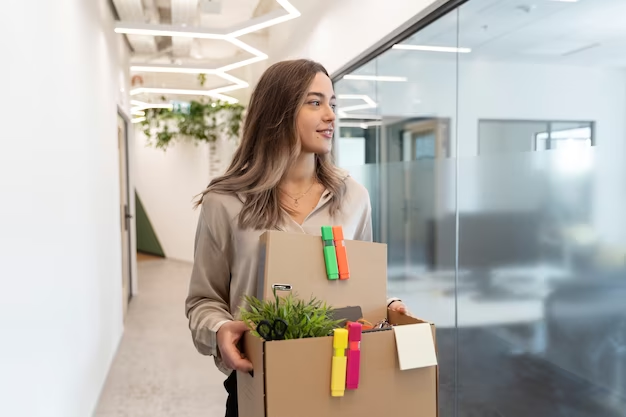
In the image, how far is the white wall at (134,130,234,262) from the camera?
952cm

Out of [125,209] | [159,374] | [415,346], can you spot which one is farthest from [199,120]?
[415,346]

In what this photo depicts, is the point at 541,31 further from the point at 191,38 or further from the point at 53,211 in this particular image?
the point at 191,38

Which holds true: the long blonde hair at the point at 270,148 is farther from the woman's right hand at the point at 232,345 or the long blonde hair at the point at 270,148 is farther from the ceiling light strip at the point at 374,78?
the ceiling light strip at the point at 374,78

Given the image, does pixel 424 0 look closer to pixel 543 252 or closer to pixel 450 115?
pixel 450 115

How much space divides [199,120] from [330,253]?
8.56 metres

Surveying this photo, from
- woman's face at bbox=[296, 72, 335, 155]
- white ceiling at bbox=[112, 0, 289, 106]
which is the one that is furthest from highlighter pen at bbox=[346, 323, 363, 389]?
white ceiling at bbox=[112, 0, 289, 106]

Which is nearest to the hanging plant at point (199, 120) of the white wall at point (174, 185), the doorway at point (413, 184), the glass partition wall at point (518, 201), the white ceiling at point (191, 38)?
the white wall at point (174, 185)

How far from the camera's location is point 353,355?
91 cm

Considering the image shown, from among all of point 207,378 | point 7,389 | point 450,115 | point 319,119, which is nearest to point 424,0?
point 450,115

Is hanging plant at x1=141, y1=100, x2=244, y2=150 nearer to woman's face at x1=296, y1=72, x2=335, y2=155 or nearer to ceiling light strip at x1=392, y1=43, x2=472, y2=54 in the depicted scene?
ceiling light strip at x1=392, y1=43, x2=472, y2=54

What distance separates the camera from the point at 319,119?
128 centimetres

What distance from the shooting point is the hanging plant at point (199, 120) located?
9.17 metres

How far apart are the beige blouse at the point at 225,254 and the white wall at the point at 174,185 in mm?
8075

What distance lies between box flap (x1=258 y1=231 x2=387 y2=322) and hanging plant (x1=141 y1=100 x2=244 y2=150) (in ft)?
26.5
